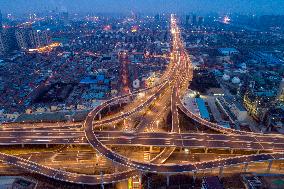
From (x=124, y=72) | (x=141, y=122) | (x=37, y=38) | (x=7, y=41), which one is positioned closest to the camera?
(x=141, y=122)

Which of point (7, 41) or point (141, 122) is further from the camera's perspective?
point (7, 41)

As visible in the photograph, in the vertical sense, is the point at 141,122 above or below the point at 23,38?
below

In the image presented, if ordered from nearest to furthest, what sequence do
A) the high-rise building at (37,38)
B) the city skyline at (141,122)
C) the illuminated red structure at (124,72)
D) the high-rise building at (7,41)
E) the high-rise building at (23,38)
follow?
1. the city skyline at (141,122)
2. the illuminated red structure at (124,72)
3. the high-rise building at (7,41)
4. the high-rise building at (23,38)
5. the high-rise building at (37,38)

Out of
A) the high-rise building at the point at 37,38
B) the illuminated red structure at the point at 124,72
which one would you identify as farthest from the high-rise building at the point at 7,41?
the illuminated red structure at the point at 124,72

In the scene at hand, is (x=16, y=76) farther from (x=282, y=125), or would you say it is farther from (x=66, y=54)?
(x=282, y=125)

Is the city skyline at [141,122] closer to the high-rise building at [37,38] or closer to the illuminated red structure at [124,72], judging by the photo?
the illuminated red structure at [124,72]

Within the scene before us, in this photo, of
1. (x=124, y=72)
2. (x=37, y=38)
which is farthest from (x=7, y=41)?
(x=124, y=72)

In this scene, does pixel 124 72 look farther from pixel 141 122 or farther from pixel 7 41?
pixel 7 41

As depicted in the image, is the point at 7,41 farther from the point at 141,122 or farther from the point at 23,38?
the point at 141,122

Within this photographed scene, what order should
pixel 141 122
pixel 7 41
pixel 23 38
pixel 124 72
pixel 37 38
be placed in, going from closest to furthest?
1. pixel 141 122
2. pixel 124 72
3. pixel 7 41
4. pixel 23 38
5. pixel 37 38

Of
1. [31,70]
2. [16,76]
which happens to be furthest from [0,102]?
[31,70]

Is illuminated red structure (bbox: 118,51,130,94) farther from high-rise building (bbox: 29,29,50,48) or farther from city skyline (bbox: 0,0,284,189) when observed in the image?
high-rise building (bbox: 29,29,50,48)

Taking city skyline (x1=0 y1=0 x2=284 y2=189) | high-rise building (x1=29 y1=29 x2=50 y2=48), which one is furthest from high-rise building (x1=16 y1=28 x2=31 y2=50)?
city skyline (x1=0 y1=0 x2=284 y2=189)
